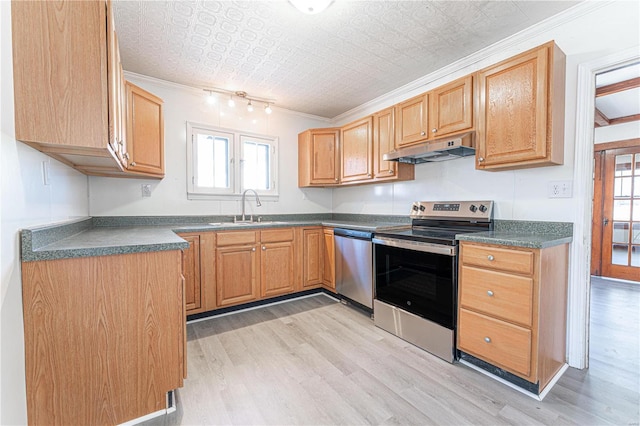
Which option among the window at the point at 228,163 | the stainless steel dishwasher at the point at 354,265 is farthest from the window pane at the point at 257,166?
the stainless steel dishwasher at the point at 354,265

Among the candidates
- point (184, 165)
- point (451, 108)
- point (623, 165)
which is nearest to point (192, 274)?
point (184, 165)

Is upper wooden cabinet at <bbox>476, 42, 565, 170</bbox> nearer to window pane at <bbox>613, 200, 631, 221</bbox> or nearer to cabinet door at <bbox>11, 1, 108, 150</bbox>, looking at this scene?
cabinet door at <bbox>11, 1, 108, 150</bbox>

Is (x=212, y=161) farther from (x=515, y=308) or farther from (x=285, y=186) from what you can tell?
(x=515, y=308)

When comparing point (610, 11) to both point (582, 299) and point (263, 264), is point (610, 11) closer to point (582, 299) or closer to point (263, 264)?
point (582, 299)

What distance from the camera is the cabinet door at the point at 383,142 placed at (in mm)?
2904

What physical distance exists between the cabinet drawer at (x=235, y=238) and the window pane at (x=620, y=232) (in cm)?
530

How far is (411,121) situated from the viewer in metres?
2.68

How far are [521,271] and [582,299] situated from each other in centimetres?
71

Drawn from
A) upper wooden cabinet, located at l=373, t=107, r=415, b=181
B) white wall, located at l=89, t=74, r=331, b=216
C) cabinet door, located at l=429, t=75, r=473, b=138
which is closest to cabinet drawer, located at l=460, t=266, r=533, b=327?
cabinet door, located at l=429, t=75, r=473, b=138

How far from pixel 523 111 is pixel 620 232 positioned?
155 inches

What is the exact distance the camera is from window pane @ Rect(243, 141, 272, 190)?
3522 mm

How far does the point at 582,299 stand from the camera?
188 centimetres

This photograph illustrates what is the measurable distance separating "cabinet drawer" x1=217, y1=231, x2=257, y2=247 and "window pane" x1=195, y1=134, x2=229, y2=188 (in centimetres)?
79

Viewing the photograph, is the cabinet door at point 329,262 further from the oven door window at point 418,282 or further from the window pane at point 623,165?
the window pane at point 623,165
